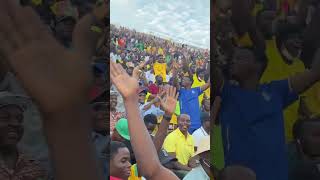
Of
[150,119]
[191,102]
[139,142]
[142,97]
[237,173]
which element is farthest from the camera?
[142,97]

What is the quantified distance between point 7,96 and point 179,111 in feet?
11.0

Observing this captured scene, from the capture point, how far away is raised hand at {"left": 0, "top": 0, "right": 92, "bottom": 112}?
1195 millimetres

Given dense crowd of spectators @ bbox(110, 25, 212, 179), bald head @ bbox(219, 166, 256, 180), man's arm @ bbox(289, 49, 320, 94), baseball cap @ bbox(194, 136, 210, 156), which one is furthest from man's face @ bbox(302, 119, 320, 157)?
baseball cap @ bbox(194, 136, 210, 156)

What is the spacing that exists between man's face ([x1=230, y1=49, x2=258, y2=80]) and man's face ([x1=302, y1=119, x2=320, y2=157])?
0.34m

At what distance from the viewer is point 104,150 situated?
1934 millimetres

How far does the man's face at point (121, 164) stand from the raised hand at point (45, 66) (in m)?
1.69

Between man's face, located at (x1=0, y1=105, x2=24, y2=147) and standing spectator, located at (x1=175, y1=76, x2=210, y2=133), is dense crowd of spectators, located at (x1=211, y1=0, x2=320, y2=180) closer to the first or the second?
man's face, located at (x1=0, y1=105, x2=24, y2=147)

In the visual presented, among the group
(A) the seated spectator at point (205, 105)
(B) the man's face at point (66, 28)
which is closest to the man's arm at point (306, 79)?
(B) the man's face at point (66, 28)

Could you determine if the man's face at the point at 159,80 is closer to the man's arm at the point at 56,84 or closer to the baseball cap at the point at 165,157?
the baseball cap at the point at 165,157

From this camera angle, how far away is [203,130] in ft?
15.7

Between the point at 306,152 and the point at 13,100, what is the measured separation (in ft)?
4.11

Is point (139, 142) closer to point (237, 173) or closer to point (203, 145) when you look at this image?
point (203, 145)

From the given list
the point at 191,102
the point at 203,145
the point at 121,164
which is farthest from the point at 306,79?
the point at 191,102

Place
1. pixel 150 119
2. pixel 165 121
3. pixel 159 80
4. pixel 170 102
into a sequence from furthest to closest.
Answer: pixel 159 80
pixel 150 119
pixel 170 102
pixel 165 121
